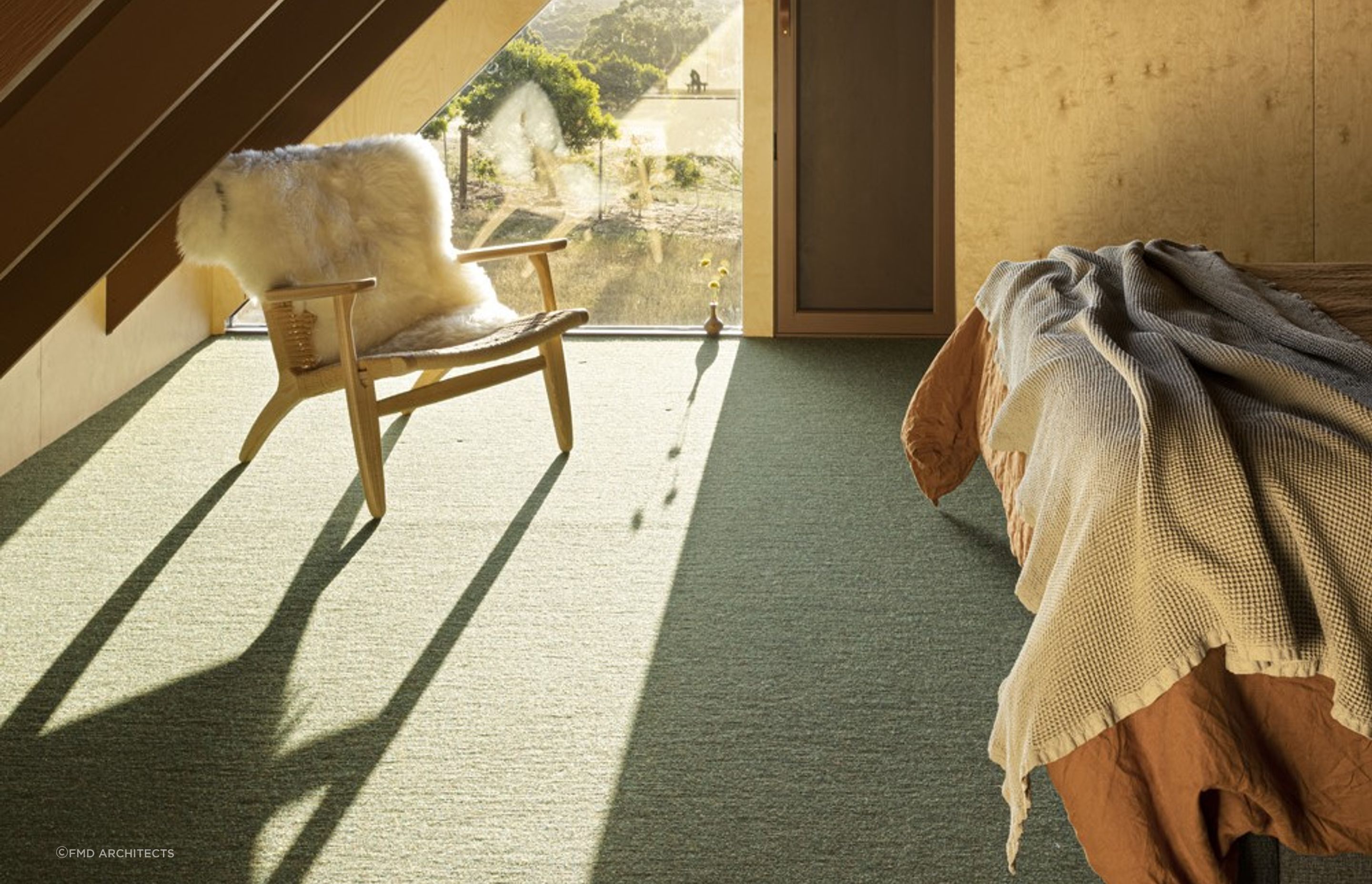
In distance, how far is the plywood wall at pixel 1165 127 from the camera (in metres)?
4.26

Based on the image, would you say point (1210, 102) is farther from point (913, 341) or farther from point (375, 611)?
point (375, 611)

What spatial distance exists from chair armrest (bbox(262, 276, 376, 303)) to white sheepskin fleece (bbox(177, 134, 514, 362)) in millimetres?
65

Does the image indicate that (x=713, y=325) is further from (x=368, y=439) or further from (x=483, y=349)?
(x=368, y=439)

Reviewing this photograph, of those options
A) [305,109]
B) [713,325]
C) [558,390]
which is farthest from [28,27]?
[713,325]

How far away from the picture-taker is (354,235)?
11.2 feet

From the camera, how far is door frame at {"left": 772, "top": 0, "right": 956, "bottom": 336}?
4.96m

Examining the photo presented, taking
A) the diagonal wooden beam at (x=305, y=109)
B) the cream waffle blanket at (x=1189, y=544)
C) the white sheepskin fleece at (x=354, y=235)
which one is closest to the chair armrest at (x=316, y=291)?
the white sheepskin fleece at (x=354, y=235)

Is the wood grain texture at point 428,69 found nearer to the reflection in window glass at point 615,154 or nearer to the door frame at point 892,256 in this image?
the reflection in window glass at point 615,154

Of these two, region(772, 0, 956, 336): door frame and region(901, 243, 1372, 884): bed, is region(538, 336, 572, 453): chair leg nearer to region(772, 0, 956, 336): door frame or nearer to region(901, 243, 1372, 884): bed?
region(772, 0, 956, 336): door frame

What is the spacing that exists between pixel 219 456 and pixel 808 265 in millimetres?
2417

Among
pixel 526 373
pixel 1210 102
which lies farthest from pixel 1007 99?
pixel 526 373

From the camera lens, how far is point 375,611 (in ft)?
8.18

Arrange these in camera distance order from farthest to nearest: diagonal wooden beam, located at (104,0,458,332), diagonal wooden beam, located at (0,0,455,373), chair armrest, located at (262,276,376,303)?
diagonal wooden beam, located at (104,0,458,332), diagonal wooden beam, located at (0,0,455,373), chair armrest, located at (262,276,376,303)

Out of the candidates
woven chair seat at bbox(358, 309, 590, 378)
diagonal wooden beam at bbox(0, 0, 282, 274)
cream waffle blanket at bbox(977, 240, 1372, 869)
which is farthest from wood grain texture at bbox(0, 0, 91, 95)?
woven chair seat at bbox(358, 309, 590, 378)
